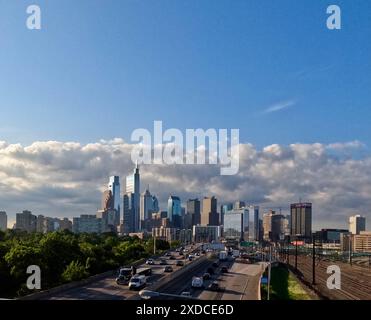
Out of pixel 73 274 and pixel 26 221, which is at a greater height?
pixel 73 274

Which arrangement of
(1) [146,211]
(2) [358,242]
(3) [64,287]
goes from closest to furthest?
(3) [64,287] → (1) [146,211] → (2) [358,242]

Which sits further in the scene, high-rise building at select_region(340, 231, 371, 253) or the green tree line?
high-rise building at select_region(340, 231, 371, 253)

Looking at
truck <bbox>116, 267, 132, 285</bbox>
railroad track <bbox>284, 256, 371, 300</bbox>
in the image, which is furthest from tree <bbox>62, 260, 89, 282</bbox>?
railroad track <bbox>284, 256, 371, 300</bbox>

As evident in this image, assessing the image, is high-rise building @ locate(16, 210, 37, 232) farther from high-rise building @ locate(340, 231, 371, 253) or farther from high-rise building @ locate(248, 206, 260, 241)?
high-rise building @ locate(340, 231, 371, 253)

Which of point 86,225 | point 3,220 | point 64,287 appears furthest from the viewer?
point 86,225

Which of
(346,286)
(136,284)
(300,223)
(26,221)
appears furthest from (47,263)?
(26,221)

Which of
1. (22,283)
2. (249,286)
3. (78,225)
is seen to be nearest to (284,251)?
(249,286)

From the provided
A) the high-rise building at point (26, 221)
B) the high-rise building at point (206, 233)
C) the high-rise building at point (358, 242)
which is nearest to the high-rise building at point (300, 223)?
the high-rise building at point (206, 233)

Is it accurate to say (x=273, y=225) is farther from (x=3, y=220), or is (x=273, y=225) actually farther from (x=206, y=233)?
(x=3, y=220)
